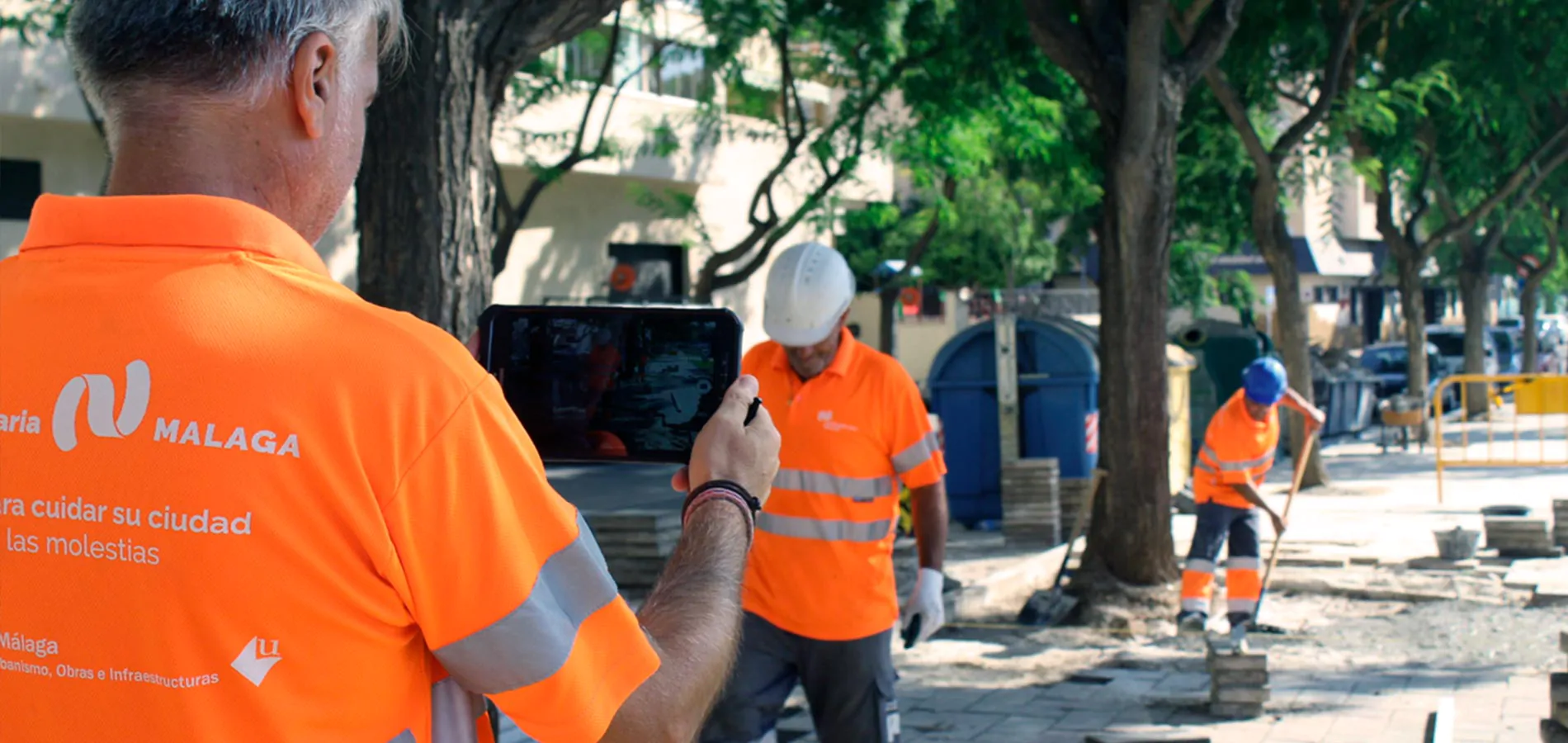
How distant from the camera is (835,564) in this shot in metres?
5.08

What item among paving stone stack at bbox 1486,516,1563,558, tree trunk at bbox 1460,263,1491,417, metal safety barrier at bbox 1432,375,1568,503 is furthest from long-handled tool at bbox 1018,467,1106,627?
tree trunk at bbox 1460,263,1491,417

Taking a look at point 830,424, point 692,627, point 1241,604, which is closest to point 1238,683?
point 1241,604

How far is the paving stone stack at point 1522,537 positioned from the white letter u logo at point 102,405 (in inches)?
522

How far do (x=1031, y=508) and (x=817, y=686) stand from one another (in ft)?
28.4

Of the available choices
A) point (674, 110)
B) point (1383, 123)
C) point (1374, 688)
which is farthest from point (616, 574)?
point (674, 110)

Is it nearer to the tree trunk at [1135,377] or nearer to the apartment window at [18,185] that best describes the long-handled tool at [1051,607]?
the tree trunk at [1135,377]

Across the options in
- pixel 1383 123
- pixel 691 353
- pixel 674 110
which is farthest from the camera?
pixel 674 110

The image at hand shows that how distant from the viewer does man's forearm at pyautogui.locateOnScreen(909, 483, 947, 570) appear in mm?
5371

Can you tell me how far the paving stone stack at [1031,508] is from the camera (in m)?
13.5

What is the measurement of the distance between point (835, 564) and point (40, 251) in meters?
3.71

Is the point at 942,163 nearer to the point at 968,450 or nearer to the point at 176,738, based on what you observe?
the point at 968,450

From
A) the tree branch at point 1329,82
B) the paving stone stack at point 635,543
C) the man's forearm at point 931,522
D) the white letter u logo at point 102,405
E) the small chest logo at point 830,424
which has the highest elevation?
the tree branch at point 1329,82

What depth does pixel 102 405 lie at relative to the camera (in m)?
1.45

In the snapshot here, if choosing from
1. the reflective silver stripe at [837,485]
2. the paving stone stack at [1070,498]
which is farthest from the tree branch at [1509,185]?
the reflective silver stripe at [837,485]
